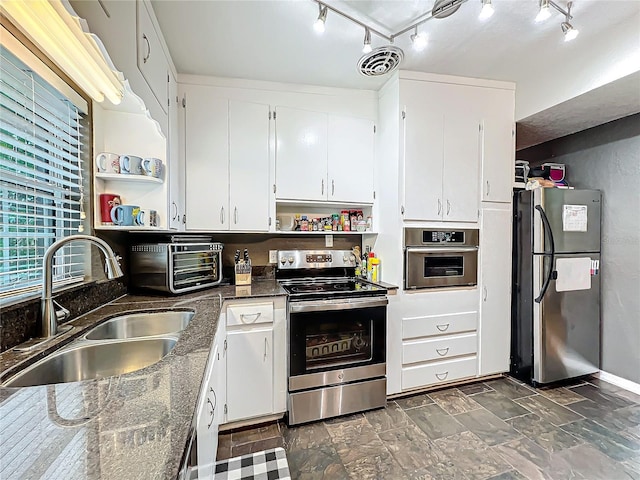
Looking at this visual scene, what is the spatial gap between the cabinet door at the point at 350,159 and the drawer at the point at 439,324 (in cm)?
110

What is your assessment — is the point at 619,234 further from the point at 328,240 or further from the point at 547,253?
the point at 328,240

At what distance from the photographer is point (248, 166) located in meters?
2.38

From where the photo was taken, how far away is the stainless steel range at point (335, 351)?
2.03 metres

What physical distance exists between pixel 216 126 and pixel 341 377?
2.12 metres

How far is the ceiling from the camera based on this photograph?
64.2 inches

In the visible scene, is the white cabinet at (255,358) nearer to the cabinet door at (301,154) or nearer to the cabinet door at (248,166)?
the cabinet door at (248,166)

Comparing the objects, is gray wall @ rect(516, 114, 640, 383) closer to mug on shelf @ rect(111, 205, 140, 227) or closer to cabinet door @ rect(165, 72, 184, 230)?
cabinet door @ rect(165, 72, 184, 230)

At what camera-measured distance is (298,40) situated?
1887 millimetres

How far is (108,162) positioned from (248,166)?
0.95 meters

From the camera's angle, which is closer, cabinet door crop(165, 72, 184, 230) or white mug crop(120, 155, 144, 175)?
white mug crop(120, 155, 144, 175)

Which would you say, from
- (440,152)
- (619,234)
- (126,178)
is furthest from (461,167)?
(126,178)

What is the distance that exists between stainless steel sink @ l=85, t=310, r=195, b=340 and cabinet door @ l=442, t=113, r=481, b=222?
2.06 metres

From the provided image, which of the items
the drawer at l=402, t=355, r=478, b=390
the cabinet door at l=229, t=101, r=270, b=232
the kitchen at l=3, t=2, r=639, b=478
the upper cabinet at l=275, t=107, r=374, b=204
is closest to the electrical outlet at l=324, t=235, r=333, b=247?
the kitchen at l=3, t=2, r=639, b=478

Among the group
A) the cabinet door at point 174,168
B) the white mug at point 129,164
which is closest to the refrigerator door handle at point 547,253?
the cabinet door at point 174,168
